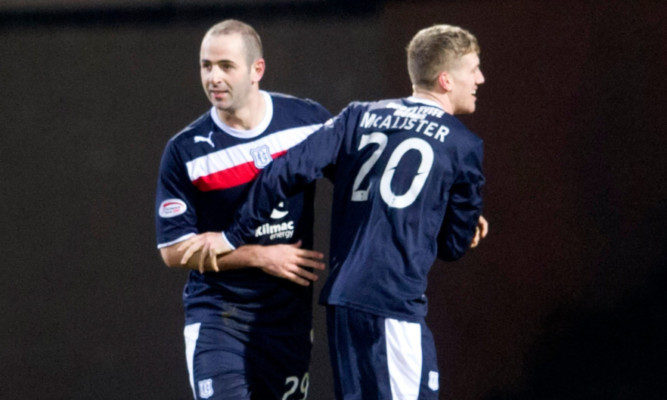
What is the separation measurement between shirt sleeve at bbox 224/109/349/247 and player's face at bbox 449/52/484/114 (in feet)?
1.13

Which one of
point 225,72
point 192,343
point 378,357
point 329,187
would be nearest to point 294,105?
point 225,72

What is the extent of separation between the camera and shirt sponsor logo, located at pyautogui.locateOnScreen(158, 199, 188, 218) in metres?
3.06

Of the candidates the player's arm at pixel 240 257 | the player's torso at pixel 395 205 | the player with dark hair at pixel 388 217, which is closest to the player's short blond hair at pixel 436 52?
the player with dark hair at pixel 388 217

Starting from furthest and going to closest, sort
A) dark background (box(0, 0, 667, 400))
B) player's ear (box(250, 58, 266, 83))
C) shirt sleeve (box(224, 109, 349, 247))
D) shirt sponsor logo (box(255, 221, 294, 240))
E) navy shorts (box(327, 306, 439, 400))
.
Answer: dark background (box(0, 0, 667, 400)) → player's ear (box(250, 58, 266, 83)) → shirt sponsor logo (box(255, 221, 294, 240)) → shirt sleeve (box(224, 109, 349, 247)) → navy shorts (box(327, 306, 439, 400))

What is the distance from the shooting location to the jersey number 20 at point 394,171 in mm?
2752

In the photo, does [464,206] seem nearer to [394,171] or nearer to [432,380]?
[394,171]

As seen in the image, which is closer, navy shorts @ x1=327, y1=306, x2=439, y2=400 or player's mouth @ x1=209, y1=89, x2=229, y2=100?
navy shorts @ x1=327, y1=306, x2=439, y2=400

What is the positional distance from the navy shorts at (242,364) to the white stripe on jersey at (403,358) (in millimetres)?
535

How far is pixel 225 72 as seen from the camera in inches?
122

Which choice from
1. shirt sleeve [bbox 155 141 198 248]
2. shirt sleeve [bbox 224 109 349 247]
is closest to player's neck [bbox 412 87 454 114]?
shirt sleeve [bbox 224 109 349 247]

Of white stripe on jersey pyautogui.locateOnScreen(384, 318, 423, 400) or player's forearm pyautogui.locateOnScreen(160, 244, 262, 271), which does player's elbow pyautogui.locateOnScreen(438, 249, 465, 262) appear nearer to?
white stripe on jersey pyautogui.locateOnScreen(384, 318, 423, 400)

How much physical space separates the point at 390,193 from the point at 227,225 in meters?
0.63

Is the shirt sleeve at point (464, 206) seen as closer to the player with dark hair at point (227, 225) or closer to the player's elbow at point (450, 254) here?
the player's elbow at point (450, 254)

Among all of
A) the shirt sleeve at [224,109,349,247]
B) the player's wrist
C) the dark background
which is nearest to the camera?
the shirt sleeve at [224,109,349,247]
